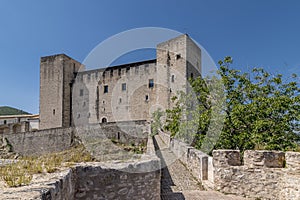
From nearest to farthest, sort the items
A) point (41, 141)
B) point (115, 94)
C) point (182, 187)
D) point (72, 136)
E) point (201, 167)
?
point (182, 187)
point (201, 167)
point (72, 136)
point (41, 141)
point (115, 94)

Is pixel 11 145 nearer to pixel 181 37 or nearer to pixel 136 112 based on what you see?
pixel 136 112

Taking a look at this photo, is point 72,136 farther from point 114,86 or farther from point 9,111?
point 9,111

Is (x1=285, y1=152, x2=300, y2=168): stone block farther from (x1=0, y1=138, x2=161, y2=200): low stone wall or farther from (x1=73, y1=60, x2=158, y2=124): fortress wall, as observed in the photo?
(x1=73, y1=60, x2=158, y2=124): fortress wall

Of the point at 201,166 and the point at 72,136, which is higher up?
the point at 201,166

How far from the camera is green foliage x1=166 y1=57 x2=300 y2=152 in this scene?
32.1 feet

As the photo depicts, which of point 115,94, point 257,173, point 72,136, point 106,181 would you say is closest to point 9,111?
point 115,94

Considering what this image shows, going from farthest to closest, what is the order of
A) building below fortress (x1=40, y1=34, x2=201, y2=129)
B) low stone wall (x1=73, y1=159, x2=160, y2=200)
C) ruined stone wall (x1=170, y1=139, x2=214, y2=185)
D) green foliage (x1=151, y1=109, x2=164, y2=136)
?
building below fortress (x1=40, y1=34, x2=201, y2=129)
green foliage (x1=151, y1=109, x2=164, y2=136)
ruined stone wall (x1=170, y1=139, x2=214, y2=185)
low stone wall (x1=73, y1=159, x2=160, y2=200)

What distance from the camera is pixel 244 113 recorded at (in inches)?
418

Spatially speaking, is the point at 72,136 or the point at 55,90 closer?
the point at 72,136

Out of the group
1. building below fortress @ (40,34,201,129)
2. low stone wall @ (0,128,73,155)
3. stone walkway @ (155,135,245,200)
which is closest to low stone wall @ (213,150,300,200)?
stone walkway @ (155,135,245,200)

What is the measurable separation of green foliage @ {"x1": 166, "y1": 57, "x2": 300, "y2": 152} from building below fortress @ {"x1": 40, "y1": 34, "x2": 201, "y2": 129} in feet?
36.5

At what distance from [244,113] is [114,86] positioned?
69.8ft

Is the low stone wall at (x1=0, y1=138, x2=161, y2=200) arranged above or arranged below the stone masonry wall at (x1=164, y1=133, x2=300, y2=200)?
above

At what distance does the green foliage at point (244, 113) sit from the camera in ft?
32.1
